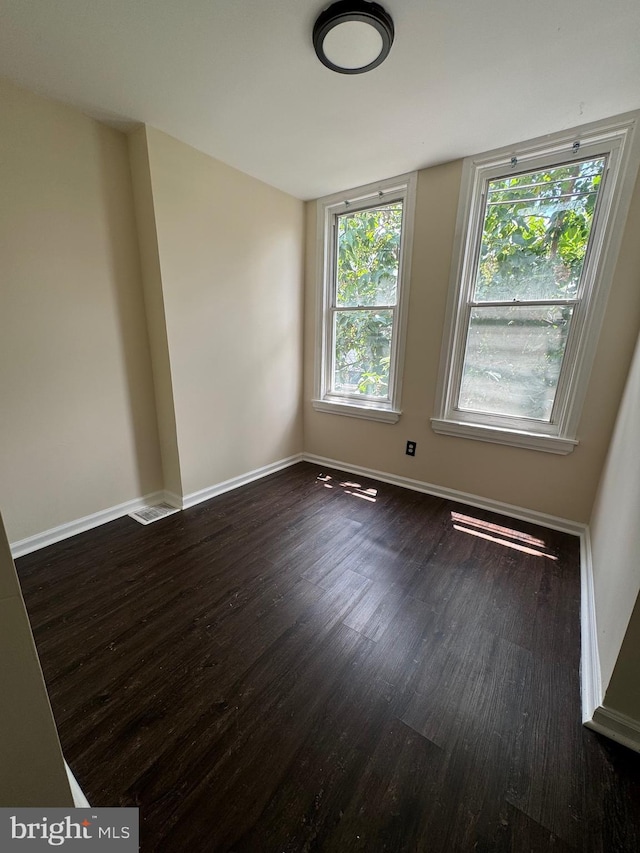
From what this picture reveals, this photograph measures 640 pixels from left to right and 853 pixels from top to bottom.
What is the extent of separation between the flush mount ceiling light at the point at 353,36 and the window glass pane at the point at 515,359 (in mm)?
1568

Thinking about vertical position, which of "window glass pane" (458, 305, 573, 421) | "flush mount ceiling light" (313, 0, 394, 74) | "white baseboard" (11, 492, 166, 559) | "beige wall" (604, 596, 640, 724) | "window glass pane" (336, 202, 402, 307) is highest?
"flush mount ceiling light" (313, 0, 394, 74)

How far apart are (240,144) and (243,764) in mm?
3112

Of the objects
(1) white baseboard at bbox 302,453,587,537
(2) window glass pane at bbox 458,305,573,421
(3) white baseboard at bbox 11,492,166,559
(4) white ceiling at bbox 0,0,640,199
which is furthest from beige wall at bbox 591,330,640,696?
(3) white baseboard at bbox 11,492,166,559

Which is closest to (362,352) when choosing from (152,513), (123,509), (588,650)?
(152,513)

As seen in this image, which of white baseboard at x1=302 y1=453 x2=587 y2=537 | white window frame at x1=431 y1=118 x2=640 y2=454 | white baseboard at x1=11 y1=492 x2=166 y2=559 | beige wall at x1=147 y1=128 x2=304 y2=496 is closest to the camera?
white window frame at x1=431 y1=118 x2=640 y2=454

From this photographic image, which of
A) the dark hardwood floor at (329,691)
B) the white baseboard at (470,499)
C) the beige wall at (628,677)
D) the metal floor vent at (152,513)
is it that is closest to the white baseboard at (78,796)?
the dark hardwood floor at (329,691)

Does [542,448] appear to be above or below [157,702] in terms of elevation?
above

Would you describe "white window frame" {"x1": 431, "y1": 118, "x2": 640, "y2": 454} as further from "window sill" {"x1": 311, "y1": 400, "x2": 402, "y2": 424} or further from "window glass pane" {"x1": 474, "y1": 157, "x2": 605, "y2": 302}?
"window sill" {"x1": 311, "y1": 400, "x2": 402, "y2": 424}

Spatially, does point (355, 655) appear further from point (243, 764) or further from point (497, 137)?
point (497, 137)

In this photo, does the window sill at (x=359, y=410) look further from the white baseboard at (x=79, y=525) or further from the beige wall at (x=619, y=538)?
the white baseboard at (x=79, y=525)

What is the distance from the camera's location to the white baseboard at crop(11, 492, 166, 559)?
2.00 metres

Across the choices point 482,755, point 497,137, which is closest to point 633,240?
point 497,137

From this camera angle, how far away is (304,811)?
3.05 feet

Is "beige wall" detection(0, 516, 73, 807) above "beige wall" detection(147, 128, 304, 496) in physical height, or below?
below
